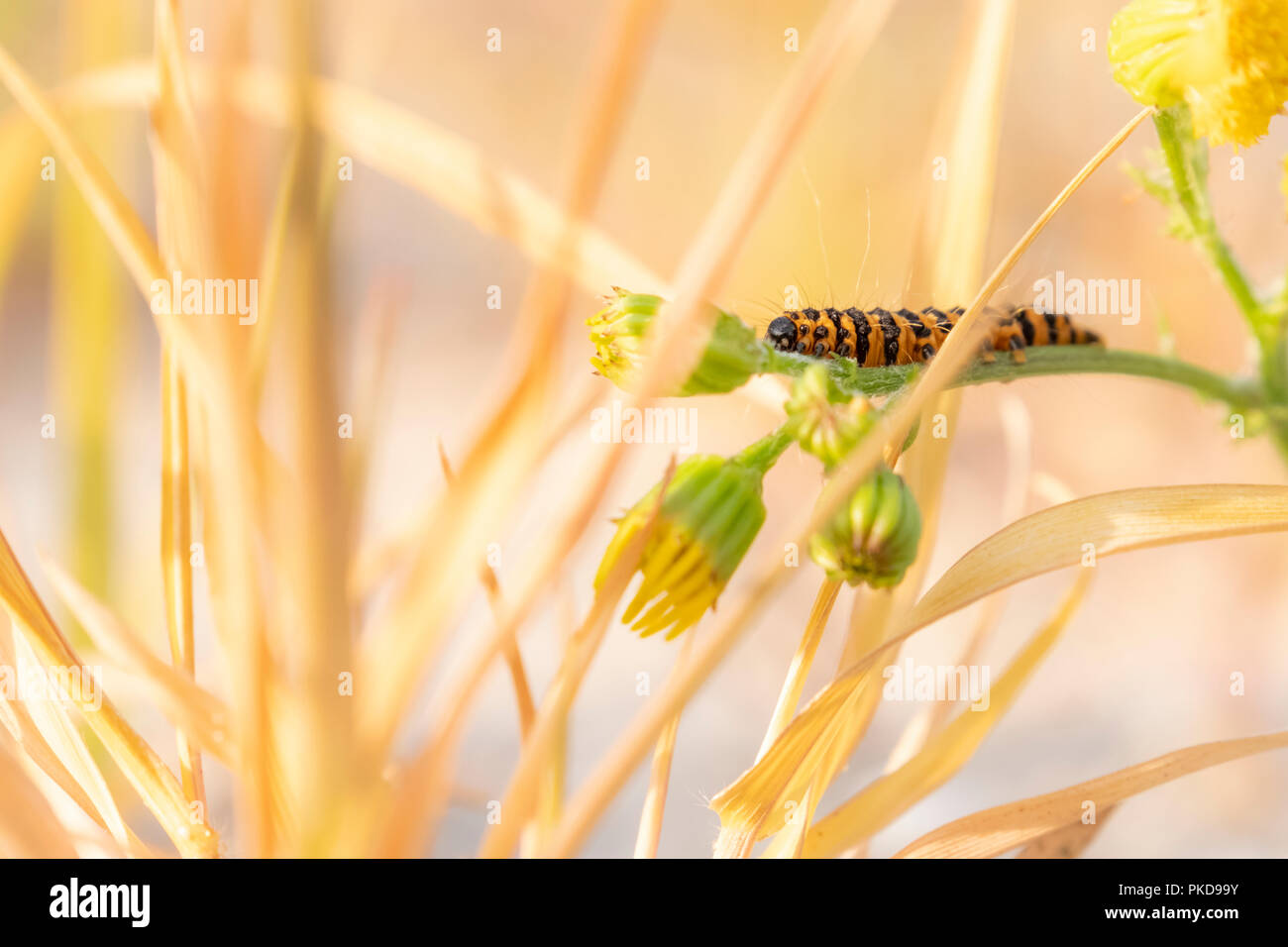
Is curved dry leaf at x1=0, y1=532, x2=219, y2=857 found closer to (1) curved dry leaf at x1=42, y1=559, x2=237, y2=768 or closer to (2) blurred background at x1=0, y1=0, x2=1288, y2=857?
(1) curved dry leaf at x1=42, y1=559, x2=237, y2=768

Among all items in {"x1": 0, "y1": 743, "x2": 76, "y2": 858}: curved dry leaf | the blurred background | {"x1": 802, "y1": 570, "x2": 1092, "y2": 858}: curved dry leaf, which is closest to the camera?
{"x1": 0, "y1": 743, "x2": 76, "y2": 858}: curved dry leaf

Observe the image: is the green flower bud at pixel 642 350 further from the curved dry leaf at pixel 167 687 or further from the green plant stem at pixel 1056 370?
the curved dry leaf at pixel 167 687

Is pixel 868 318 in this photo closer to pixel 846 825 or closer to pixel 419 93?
pixel 846 825

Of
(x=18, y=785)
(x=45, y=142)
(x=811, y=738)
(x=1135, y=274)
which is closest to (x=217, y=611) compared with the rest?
(x=18, y=785)

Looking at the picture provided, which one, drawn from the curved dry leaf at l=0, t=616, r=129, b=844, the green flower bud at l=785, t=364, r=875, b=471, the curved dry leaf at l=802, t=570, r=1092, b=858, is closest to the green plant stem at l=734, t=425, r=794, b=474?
the green flower bud at l=785, t=364, r=875, b=471

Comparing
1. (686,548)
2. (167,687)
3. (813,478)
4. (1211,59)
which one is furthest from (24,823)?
(813,478)

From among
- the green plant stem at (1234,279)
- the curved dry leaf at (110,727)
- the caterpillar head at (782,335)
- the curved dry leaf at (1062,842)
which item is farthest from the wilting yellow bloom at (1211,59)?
the curved dry leaf at (110,727)
